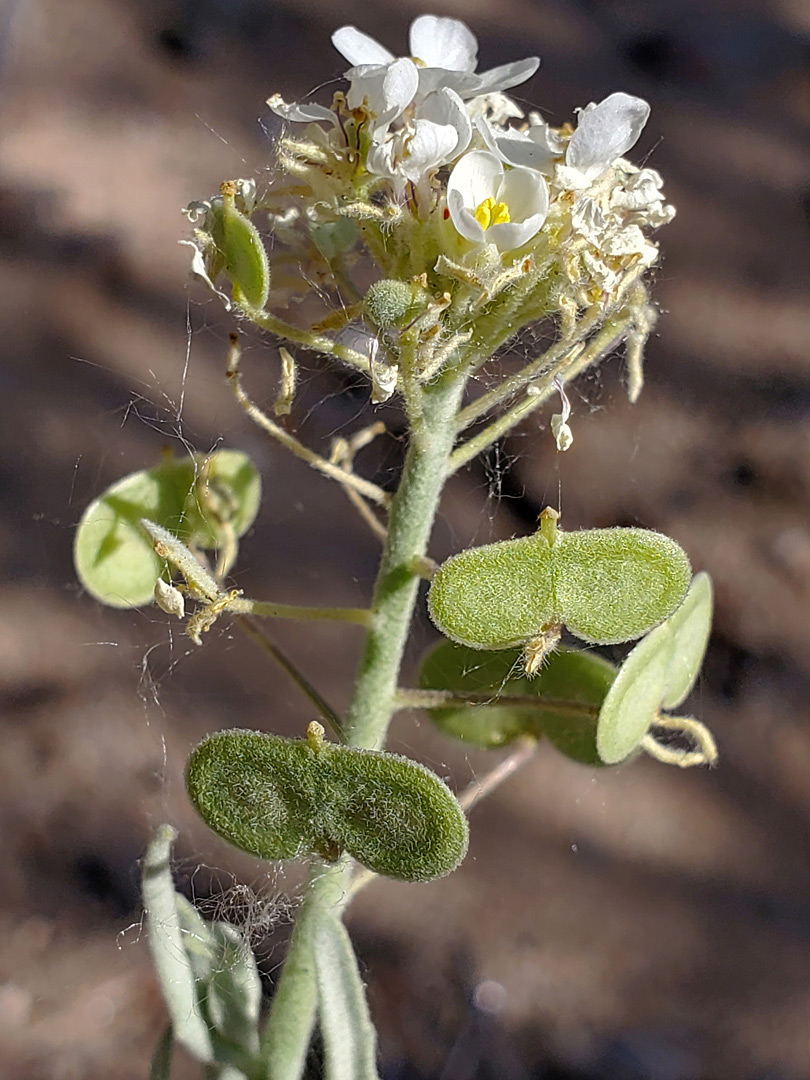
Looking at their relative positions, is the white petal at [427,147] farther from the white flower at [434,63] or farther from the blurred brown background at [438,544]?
the blurred brown background at [438,544]

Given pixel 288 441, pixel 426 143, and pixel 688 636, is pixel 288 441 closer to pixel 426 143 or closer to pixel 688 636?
pixel 426 143

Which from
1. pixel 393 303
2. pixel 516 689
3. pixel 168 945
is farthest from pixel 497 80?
pixel 168 945

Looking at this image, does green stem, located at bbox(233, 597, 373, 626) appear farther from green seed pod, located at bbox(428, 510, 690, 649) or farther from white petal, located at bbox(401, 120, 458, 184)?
white petal, located at bbox(401, 120, 458, 184)

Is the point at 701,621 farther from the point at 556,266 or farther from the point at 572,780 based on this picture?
the point at 572,780

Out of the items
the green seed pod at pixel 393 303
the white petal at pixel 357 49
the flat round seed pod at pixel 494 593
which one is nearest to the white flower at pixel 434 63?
the white petal at pixel 357 49

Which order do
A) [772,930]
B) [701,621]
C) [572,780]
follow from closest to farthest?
1. [701,621]
2. [772,930]
3. [572,780]

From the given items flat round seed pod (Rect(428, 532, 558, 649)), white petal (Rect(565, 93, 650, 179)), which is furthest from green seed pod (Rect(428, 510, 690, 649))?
white petal (Rect(565, 93, 650, 179))

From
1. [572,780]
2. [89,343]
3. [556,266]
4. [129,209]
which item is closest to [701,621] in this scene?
[556,266]
